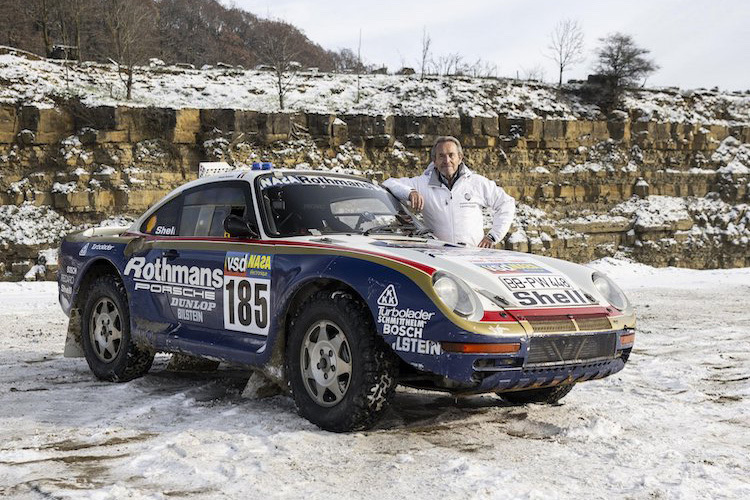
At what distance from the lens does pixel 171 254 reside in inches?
236

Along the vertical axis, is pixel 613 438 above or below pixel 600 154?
below

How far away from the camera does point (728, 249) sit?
30.3 metres

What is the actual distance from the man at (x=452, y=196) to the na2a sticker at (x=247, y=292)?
5.45 ft

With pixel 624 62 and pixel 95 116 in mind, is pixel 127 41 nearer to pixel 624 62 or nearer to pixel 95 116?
pixel 95 116

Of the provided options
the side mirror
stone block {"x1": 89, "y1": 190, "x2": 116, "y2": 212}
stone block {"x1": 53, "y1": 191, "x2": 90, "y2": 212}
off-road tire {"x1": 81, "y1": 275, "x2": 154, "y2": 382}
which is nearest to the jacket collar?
the side mirror

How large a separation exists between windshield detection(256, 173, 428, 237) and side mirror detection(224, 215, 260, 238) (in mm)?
104

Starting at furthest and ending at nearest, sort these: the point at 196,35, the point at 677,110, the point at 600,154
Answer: the point at 196,35
the point at 677,110
the point at 600,154

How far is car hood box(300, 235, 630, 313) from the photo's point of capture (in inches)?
179

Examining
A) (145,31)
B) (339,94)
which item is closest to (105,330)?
(339,94)

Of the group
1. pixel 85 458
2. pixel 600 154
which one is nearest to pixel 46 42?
pixel 600 154

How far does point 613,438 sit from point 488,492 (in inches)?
53.3

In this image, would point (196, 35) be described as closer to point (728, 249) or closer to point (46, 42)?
point (46, 42)

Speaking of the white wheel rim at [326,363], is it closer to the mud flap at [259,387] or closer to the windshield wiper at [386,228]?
the mud flap at [259,387]

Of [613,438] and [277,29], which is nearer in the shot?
[613,438]
